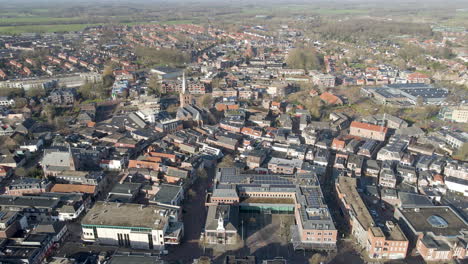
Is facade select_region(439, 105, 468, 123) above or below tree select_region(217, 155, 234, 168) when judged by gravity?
above

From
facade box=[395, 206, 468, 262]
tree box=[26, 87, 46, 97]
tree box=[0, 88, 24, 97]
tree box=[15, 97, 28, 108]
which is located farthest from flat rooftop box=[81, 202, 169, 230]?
tree box=[0, 88, 24, 97]

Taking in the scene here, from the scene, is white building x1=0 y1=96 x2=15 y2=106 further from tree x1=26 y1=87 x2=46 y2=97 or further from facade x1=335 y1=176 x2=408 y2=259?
facade x1=335 y1=176 x2=408 y2=259

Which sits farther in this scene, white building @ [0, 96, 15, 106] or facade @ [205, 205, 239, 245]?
white building @ [0, 96, 15, 106]

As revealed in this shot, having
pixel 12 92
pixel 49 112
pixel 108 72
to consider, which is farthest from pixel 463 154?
pixel 12 92

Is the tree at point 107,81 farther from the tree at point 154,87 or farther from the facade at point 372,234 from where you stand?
the facade at point 372,234

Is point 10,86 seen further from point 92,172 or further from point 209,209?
point 209,209

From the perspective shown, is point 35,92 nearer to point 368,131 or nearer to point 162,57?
point 162,57

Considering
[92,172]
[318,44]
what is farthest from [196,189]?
[318,44]
